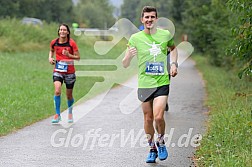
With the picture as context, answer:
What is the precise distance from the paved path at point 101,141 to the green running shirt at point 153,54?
1.15 meters

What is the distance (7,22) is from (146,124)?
33894 mm

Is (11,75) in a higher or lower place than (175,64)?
lower

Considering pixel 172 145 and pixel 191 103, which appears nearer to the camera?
pixel 172 145

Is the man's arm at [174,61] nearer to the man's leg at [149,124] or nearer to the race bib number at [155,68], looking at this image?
the race bib number at [155,68]

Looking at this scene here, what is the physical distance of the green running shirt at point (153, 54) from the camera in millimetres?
Answer: 7859

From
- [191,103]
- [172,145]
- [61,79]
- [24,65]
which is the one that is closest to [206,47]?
[24,65]

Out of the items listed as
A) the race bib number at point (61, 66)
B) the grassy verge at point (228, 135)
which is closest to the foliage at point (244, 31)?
the grassy verge at point (228, 135)

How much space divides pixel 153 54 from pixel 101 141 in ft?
7.90

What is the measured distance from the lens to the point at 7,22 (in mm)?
40656

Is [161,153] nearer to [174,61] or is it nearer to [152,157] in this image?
[152,157]

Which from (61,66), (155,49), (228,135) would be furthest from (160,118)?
(61,66)

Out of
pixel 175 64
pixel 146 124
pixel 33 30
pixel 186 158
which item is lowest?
pixel 33 30

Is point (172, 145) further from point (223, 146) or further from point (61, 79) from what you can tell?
point (61, 79)

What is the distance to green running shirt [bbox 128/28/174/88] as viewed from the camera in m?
7.86
